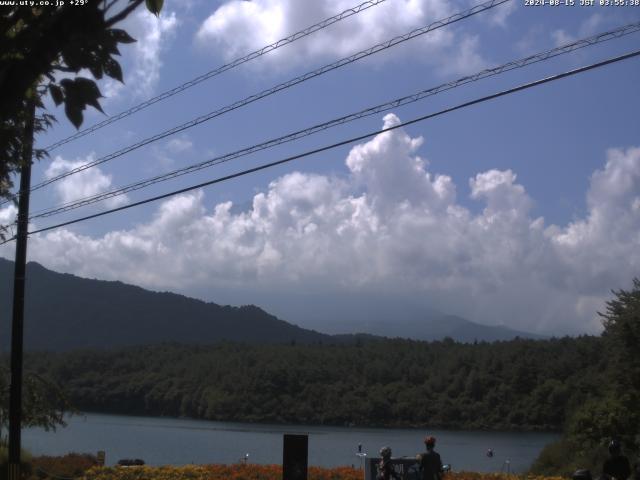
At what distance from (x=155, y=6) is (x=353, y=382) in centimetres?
6541

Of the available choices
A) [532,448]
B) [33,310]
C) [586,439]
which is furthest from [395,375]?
[33,310]

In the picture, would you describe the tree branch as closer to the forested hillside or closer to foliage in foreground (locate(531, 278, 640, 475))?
foliage in foreground (locate(531, 278, 640, 475))

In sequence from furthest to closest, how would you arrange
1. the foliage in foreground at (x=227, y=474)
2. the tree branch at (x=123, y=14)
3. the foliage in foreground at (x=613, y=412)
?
1. the foliage in foreground at (x=613, y=412)
2. the foliage in foreground at (x=227, y=474)
3. the tree branch at (x=123, y=14)

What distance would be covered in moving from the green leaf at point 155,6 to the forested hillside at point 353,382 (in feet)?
155

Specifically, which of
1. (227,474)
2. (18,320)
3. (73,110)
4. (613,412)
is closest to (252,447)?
(613,412)

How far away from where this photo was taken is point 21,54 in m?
5.43

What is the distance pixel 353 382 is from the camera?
6912 cm

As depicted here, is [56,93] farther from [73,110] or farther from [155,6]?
[155,6]

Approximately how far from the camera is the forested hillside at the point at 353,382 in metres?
58.2

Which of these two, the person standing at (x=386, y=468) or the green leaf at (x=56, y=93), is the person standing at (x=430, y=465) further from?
A: the green leaf at (x=56, y=93)

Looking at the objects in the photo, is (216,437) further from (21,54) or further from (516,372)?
(21,54)

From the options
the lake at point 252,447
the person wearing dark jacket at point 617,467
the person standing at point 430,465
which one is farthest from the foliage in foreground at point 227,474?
the lake at point 252,447

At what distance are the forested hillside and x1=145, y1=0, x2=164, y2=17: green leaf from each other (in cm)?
4718

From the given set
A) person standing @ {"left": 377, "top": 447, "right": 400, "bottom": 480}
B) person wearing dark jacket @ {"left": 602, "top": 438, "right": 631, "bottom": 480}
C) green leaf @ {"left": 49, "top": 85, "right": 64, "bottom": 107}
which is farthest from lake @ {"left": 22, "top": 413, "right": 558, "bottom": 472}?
green leaf @ {"left": 49, "top": 85, "right": 64, "bottom": 107}
